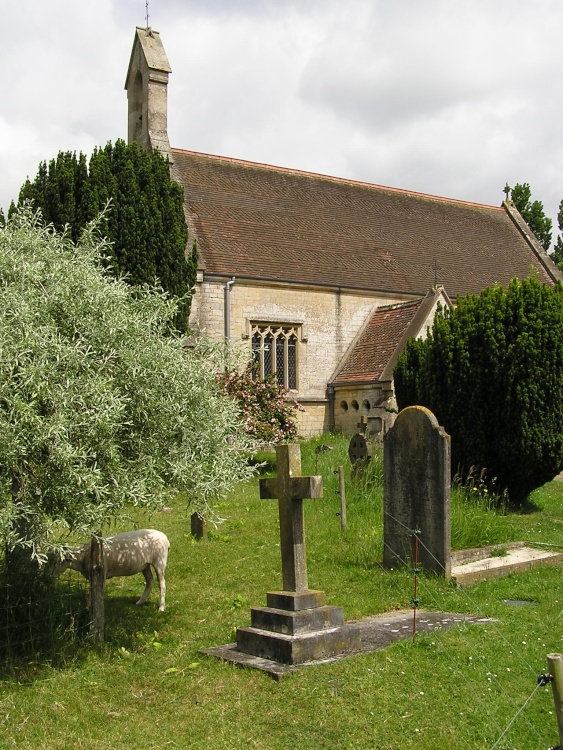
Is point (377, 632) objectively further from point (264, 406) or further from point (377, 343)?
point (377, 343)

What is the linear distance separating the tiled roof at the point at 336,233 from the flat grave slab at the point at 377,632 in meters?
13.8

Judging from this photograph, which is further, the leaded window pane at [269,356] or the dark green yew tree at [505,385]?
the leaded window pane at [269,356]

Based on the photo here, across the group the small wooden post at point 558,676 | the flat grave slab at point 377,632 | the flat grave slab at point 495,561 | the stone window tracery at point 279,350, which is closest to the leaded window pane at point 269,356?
the stone window tracery at point 279,350

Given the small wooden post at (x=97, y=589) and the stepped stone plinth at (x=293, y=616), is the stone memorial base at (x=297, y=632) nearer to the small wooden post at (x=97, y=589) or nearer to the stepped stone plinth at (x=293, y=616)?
the stepped stone plinth at (x=293, y=616)

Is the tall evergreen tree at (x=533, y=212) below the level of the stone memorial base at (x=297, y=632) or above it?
above

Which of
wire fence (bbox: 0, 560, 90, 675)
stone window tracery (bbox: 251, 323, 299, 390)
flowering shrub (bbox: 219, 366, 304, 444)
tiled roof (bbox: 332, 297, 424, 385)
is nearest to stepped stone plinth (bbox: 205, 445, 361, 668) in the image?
wire fence (bbox: 0, 560, 90, 675)

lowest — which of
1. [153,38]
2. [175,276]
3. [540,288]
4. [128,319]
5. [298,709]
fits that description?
[298,709]

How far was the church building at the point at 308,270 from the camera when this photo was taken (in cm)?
2055

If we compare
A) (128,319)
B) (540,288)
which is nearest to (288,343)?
(540,288)

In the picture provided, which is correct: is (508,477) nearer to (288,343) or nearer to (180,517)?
(180,517)

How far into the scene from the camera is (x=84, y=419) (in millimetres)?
5863

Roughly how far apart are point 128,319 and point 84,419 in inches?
44.6

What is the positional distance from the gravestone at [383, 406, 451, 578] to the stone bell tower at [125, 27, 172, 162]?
15089 millimetres

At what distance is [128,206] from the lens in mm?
17047
